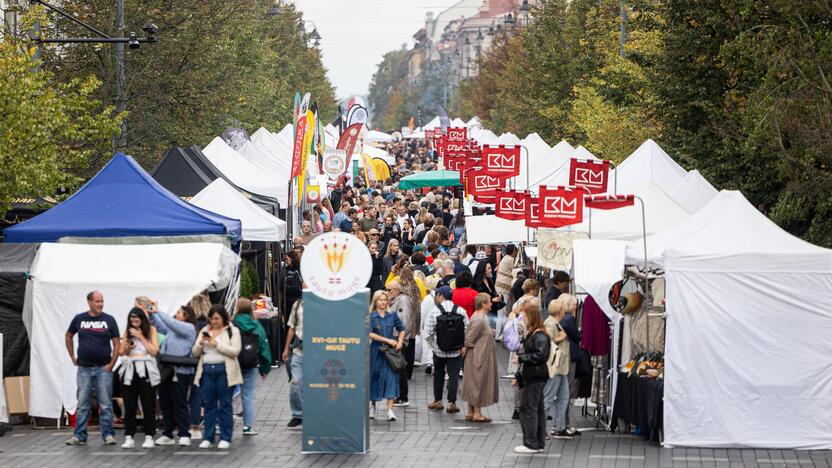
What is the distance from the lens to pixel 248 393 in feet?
49.2

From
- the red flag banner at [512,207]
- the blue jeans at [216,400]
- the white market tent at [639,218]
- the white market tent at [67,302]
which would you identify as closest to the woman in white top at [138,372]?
the blue jeans at [216,400]

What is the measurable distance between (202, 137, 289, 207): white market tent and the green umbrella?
29.5 ft

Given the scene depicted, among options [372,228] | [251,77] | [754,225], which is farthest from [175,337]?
[251,77]

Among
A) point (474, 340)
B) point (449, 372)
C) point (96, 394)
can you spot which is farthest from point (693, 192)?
point (96, 394)

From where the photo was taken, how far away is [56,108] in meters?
21.0

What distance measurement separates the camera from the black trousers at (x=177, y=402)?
14.6 m

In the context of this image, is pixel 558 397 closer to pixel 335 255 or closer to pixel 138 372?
pixel 335 255

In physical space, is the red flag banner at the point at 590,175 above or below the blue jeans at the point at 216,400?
above

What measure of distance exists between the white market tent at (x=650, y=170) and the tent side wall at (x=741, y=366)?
405 inches

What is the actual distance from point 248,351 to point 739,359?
199 inches

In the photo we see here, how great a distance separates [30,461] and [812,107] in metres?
10.5

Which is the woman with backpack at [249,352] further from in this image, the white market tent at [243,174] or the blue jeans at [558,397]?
the white market tent at [243,174]

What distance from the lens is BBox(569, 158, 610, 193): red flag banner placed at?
72.7ft

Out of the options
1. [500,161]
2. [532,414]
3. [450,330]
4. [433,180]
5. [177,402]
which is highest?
[433,180]
